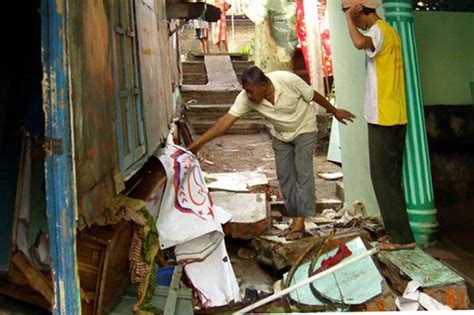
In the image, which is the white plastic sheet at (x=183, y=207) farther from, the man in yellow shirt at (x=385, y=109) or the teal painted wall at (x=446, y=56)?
the teal painted wall at (x=446, y=56)

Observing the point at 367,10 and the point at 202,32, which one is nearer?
the point at 367,10

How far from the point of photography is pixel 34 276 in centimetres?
268

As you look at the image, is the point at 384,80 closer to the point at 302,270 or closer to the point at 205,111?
Answer: the point at 302,270

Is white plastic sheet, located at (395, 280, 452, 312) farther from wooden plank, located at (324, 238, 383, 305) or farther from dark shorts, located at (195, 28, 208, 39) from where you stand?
dark shorts, located at (195, 28, 208, 39)

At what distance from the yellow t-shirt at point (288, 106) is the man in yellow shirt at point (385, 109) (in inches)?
32.5

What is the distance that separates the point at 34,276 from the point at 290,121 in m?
2.83

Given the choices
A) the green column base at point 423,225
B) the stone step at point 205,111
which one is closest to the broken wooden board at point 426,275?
the green column base at point 423,225

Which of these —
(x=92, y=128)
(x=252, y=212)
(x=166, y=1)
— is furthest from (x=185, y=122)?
(x=92, y=128)

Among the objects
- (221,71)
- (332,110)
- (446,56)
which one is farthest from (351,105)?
(221,71)

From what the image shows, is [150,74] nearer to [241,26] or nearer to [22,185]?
[22,185]

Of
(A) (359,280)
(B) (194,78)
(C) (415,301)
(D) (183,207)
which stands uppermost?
(B) (194,78)

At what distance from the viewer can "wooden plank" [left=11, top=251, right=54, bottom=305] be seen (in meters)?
2.67

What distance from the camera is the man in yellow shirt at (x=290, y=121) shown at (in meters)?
4.74

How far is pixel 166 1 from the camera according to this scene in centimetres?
749
